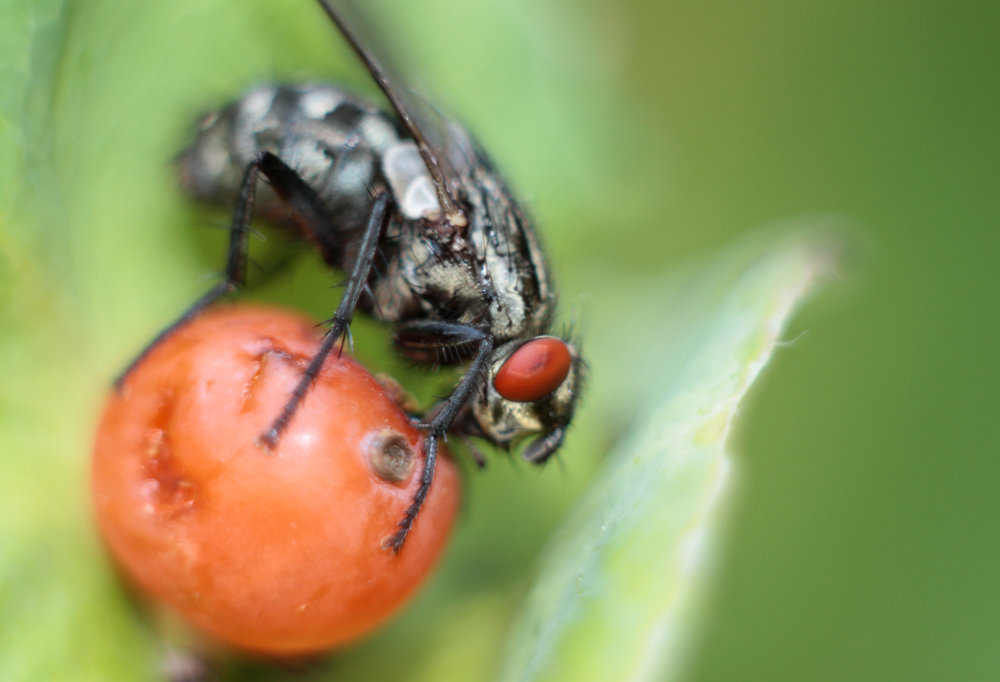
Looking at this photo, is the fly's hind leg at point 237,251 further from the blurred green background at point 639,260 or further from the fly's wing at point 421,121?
the fly's wing at point 421,121

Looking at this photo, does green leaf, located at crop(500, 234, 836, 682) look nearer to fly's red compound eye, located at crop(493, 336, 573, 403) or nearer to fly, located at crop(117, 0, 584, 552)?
fly's red compound eye, located at crop(493, 336, 573, 403)

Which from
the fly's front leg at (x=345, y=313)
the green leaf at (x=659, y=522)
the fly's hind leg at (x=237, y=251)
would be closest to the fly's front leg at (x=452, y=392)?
the fly's front leg at (x=345, y=313)

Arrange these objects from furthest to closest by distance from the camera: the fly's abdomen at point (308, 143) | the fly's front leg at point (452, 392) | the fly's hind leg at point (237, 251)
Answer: the fly's abdomen at point (308, 143) → the fly's hind leg at point (237, 251) → the fly's front leg at point (452, 392)

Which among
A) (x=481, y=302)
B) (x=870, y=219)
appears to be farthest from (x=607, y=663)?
(x=870, y=219)

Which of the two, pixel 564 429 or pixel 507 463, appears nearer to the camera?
pixel 564 429

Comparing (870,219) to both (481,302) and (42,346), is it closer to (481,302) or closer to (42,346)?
(481,302)

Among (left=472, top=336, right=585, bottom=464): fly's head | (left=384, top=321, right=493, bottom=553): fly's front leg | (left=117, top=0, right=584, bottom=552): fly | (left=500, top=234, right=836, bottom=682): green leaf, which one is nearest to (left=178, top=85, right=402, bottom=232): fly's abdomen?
(left=117, top=0, right=584, bottom=552): fly

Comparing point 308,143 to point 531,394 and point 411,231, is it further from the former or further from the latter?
point 531,394
